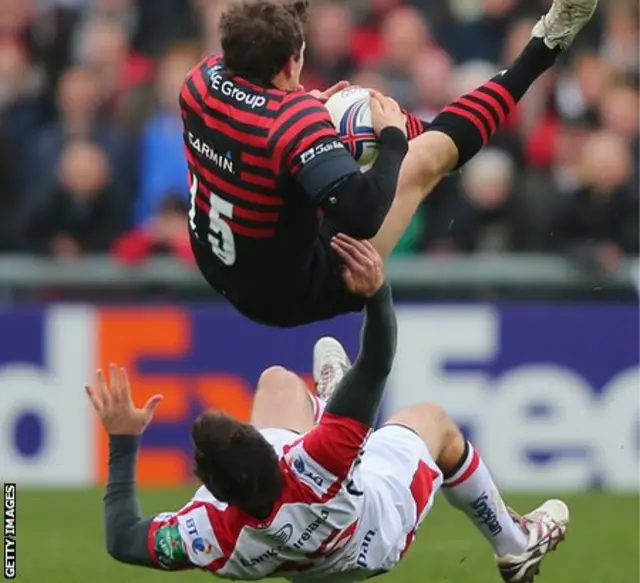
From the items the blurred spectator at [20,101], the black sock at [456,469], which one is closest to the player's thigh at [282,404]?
the black sock at [456,469]

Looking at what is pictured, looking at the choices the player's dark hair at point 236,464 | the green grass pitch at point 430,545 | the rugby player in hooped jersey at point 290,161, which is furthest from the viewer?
the green grass pitch at point 430,545

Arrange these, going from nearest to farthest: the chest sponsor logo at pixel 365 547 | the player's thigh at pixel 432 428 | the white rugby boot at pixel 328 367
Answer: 1. the chest sponsor logo at pixel 365 547
2. the player's thigh at pixel 432 428
3. the white rugby boot at pixel 328 367

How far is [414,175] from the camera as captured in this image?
8.63 m

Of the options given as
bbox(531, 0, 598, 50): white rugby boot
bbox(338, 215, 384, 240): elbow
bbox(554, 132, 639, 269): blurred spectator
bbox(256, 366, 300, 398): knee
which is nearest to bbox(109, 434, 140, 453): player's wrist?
bbox(256, 366, 300, 398): knee

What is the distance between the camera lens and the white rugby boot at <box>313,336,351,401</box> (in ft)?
31.0

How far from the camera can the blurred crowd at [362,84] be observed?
14461 millimetres

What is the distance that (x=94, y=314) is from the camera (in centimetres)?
1448

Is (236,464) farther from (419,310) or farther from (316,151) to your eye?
(419,310)

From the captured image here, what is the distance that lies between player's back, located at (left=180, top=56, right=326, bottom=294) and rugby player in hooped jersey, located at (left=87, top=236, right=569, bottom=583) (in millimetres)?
508

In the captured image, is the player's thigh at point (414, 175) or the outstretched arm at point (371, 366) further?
the player's thigh at point (414, 175)

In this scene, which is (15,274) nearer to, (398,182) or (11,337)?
(11,337)

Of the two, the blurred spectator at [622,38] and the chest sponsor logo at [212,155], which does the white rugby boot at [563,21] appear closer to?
the chest sponsor logo at [212,155]

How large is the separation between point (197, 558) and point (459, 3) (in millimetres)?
9075

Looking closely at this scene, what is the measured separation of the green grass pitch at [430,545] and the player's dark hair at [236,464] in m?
2.37
